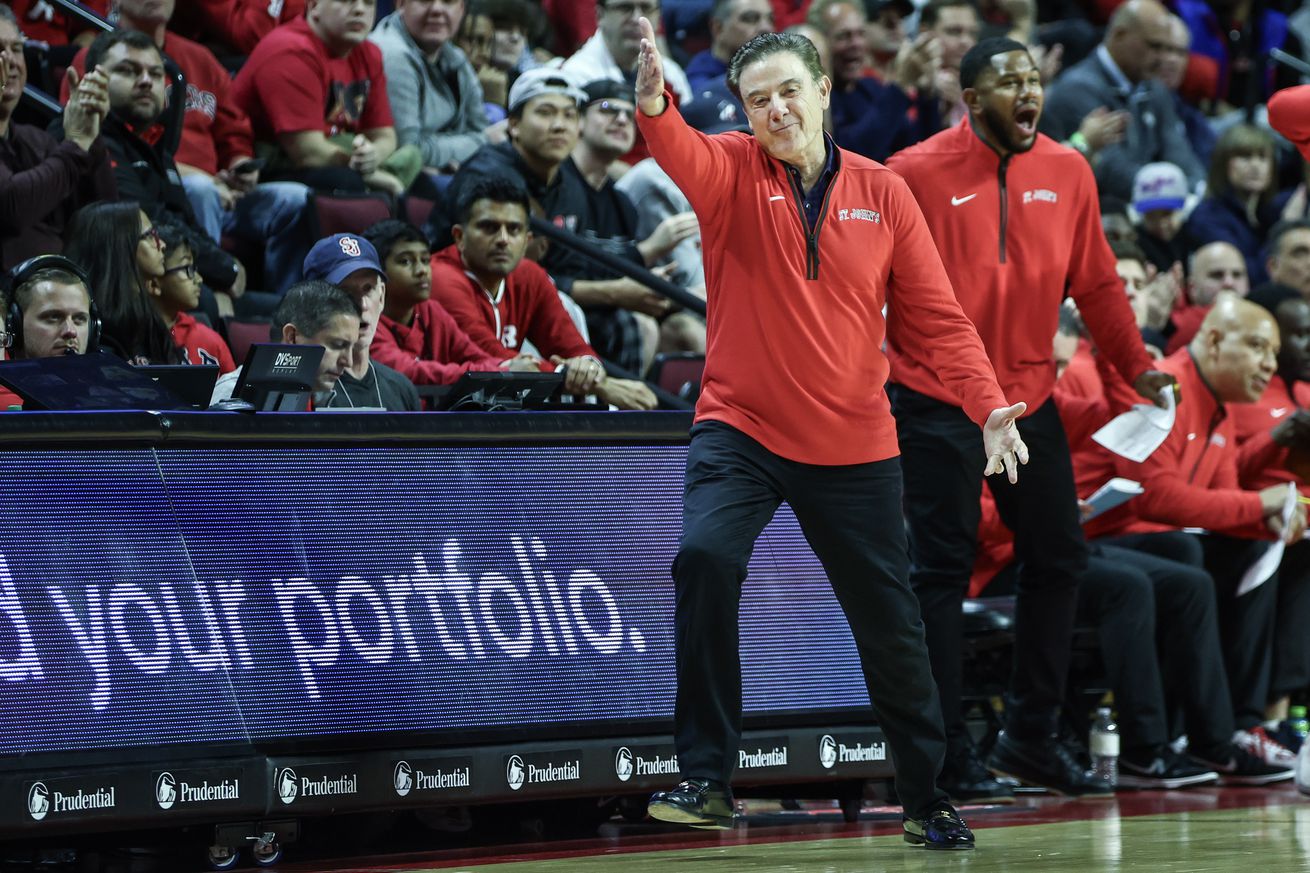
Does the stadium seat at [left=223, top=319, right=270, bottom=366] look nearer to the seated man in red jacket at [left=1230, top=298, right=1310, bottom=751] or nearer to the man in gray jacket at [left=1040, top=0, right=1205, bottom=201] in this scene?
the seated man in red jacket at [left=1230, top=298, right=1310, bottom=751]

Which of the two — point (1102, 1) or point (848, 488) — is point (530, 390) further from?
point (1102, 1)

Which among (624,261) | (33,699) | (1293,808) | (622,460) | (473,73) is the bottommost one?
(1293,808)

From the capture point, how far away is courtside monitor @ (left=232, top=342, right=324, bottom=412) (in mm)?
5578

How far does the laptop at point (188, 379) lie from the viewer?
566cm

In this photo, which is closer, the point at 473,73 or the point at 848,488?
the point at 848,488

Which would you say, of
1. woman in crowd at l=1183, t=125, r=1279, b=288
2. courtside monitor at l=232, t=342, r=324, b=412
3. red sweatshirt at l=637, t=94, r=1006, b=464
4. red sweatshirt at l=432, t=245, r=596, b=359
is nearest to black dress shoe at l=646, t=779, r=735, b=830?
red sweatshirt at l=637, t=94, r=1006, b=464

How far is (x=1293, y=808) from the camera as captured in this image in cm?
675

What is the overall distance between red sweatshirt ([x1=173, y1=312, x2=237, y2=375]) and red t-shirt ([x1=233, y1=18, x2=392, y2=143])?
2.20m

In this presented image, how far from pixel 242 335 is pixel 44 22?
2.67 meters

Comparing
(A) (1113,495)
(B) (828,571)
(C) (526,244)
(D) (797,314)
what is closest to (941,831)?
(B) (828,571)

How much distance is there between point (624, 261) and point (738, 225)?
3350mm

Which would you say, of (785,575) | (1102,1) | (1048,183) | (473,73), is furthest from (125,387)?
(1102,1)

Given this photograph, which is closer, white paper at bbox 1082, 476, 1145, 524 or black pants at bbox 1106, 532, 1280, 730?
white paper at bbox 1082, 476, 1145, 524

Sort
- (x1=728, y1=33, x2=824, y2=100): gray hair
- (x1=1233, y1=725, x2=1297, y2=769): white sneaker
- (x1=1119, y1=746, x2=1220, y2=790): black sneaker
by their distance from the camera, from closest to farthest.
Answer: (x1=728, y1=33, x2=824, y2=100): gray hair, (x1=1119, y1=746, x2=1220, y2=790): black sneaker, (x1=1233, y1=725, x2=1297, y2=769): white sneaker
